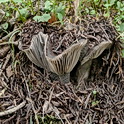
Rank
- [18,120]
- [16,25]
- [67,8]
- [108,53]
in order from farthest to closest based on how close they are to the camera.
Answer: [67,8] < [16,25] < [108,53] < [18,120]

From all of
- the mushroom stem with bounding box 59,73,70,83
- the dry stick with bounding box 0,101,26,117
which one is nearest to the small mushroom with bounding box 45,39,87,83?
the mushroom stem with bounding box 59,73,70,83

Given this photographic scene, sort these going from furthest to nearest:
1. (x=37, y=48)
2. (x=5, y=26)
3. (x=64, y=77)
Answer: (x=5, y=26)
(x=64, y=77)
(x=37, y=48)

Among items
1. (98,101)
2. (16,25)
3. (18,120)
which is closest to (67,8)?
(16,25)

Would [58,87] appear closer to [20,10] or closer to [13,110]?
[13,110]

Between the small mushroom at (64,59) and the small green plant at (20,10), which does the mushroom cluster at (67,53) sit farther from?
the small green plant at (20,10)

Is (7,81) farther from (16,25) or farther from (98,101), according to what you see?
(98,101)

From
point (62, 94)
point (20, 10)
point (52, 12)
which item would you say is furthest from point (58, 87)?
point (20, 10)
